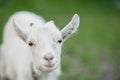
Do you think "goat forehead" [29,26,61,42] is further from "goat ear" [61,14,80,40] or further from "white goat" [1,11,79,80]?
"goat ear" [61,14,80,40]

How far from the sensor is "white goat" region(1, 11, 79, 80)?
23.1ft

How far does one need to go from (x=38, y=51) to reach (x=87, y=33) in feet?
19.9

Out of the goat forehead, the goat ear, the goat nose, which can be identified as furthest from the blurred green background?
the goat nose

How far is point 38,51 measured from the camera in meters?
7.11

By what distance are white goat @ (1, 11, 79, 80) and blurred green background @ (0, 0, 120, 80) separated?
69.2 inches

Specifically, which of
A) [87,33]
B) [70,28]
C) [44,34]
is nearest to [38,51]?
[44,34]

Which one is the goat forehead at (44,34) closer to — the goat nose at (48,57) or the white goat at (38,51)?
the white goat at (38,51)

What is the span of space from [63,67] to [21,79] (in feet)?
9.80

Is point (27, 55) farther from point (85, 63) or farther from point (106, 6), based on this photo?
point (106, 6)

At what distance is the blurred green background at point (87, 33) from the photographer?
10.8 meters

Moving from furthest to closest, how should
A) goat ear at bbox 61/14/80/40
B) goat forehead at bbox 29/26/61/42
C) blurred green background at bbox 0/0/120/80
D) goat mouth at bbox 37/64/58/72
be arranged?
blurred green background at bbox 0/0/120/80, goat ear at bbox 61/14/80/40, goat forehead at bbox 29/26/61/42, goat mouth at bbox 37/64/58/72

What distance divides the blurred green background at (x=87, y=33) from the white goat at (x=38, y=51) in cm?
176

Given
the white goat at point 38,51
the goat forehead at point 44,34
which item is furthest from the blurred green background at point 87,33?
the goat forehead at point 44,34

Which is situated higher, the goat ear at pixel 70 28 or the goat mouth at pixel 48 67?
the goat ear at pixel 70 28
